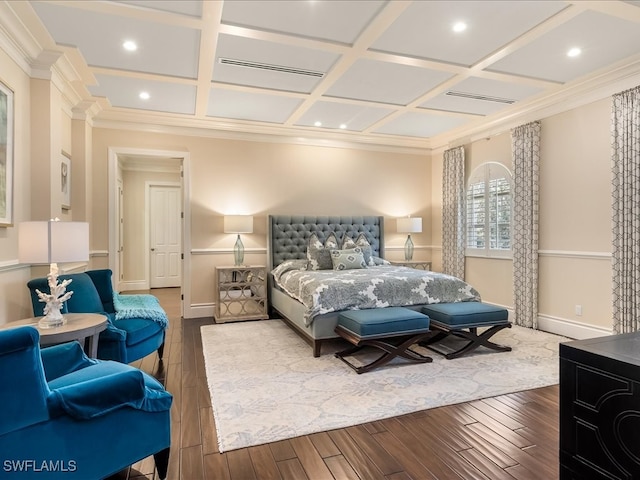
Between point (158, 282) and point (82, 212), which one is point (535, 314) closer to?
point (82, 212)

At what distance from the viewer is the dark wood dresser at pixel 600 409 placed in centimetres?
110

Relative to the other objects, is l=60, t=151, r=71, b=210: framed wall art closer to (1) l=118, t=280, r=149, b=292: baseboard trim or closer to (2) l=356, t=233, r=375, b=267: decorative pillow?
(2) l=356, t=233, r=375, b=267: decorative pillow

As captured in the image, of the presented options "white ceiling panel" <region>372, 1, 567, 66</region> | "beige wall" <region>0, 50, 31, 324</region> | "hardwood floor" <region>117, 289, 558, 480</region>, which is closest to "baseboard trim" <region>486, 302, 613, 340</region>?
"hardwood floor" <region>117, 289, 558, 480</region>

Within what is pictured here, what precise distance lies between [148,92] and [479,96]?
13.3 ft

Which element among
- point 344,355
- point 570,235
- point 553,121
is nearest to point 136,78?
point 344,355

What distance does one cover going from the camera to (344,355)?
148 inches

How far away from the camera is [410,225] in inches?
254

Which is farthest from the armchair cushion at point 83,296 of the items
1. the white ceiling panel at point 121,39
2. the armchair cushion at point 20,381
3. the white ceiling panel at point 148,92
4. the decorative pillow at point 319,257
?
the decorative pillow at point 319,257

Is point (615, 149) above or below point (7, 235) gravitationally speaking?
above

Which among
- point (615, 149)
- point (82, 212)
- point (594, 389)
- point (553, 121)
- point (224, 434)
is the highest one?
point (553, 121)

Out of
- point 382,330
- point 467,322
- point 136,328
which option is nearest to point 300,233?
point 382,330

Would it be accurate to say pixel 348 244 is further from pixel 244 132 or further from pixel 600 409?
pixel 600 409

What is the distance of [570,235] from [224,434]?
14.5 ft

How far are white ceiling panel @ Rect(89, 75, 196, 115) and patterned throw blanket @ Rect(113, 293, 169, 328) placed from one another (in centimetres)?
241
